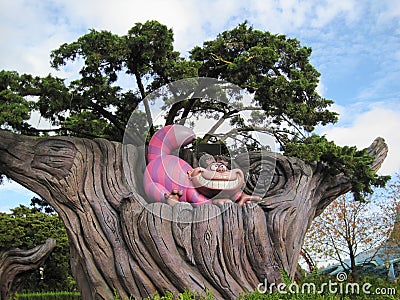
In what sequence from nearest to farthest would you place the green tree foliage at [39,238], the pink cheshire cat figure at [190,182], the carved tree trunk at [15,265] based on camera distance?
the pink cheshire cat figure at [190,182]
the carved tree trunk at [15,265]
the green tree foliage at [39,238]

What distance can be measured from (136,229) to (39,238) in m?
4.93

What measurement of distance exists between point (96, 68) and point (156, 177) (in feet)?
5.22

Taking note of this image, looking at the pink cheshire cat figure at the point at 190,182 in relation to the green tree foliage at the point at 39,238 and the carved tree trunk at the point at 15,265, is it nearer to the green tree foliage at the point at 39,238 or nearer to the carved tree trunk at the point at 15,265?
the carved tree trunk at the point at 15,265

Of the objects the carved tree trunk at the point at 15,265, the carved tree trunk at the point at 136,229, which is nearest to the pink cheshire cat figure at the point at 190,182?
the carved tree trunk at the point at 136,229

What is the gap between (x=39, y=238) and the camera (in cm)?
892

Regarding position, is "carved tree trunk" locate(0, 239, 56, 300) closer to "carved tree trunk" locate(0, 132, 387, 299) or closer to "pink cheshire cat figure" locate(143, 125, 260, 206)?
"carved tree trunk" locate(0, 132, 387, 299)

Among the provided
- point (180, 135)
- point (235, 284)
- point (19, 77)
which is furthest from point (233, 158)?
point (19, 77)

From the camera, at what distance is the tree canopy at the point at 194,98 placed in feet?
18.6

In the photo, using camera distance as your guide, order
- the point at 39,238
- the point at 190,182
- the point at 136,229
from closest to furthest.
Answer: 1. the point at 136,229
2. the point at 190,182
3. the point at 39,238

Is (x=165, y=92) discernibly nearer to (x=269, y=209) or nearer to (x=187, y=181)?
(x=187, y=181)

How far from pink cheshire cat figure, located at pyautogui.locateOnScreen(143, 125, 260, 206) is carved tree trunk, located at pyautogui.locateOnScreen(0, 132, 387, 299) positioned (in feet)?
0.70

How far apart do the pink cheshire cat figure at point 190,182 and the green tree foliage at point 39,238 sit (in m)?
4.22

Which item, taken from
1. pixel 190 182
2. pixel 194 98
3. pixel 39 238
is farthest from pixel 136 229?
pixel 39 238

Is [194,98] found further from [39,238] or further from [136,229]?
[39,238]
